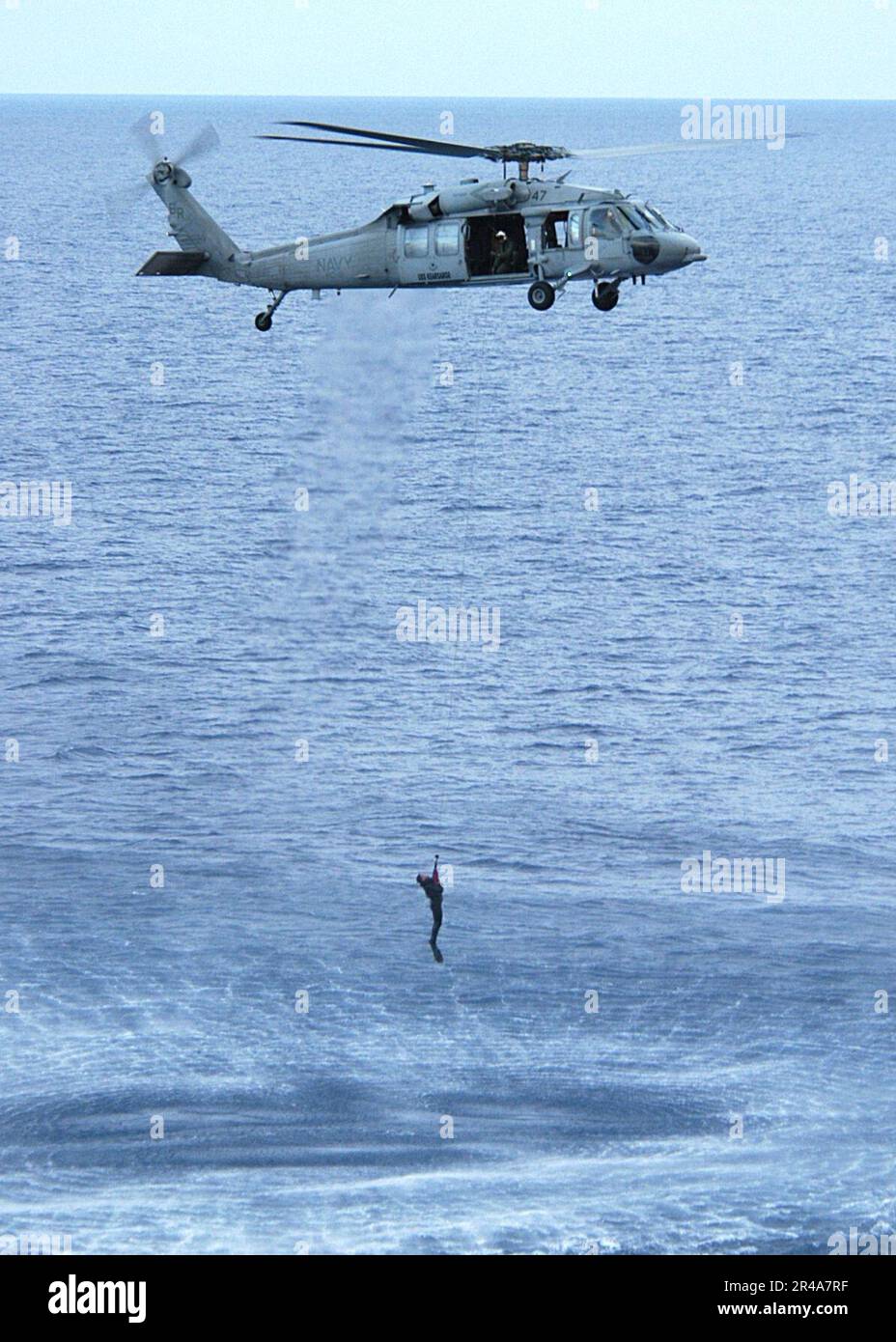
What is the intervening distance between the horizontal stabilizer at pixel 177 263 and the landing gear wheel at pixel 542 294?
10906 millimetres

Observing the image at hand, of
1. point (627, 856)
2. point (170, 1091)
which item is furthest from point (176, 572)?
point (170, 1091)

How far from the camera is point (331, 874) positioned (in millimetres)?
113438

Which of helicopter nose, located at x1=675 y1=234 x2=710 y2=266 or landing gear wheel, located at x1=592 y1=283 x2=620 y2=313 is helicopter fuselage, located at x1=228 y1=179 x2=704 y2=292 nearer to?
helicopter nose, located at x1=675 y1=234 x2=710 y2=266

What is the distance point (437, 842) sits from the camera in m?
116

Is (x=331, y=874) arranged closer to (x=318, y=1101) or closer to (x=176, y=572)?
(x=318, y=1101)

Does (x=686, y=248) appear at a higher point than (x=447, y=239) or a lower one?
lower

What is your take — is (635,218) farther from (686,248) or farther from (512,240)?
(512,240)

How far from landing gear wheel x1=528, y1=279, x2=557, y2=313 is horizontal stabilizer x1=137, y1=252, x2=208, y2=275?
10.9 meters

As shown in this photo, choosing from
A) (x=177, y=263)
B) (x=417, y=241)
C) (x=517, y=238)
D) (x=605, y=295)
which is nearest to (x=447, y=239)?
(x=417, y=241)

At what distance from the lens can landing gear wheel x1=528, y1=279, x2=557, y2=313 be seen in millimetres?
60853

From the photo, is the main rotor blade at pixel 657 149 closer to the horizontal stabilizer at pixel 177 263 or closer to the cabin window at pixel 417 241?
the cabin window at pixel 417 241

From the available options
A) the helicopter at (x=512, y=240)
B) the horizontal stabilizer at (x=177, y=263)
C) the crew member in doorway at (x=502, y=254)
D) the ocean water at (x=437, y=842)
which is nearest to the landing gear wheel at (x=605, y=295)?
the helicopter at (x=512, y=240)

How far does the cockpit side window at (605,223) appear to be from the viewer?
61.6 meters

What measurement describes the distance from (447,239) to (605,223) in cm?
493
